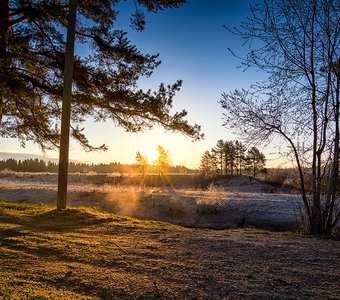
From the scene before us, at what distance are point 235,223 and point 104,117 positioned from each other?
8015 mm

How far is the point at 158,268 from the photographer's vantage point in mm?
3877

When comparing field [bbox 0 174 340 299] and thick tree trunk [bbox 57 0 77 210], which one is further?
thick tree trunk [bbox 57 0 77 210]

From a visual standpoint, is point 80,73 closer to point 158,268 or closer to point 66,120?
point 66,120

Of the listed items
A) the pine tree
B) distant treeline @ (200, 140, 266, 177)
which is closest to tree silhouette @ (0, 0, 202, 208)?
the pine tree

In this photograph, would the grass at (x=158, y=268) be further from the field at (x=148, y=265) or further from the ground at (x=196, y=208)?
the ground at (x=196, y=208)

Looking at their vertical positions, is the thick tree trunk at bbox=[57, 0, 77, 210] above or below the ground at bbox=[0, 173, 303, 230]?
above

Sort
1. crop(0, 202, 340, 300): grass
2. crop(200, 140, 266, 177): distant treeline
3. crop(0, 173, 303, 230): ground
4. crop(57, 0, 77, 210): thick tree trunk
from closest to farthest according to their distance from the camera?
crop(0, 202, 340, 300): grass
crop(57, 0, 77, 210): thick tree trunk
crop(0, 173, 303, 230): ground
crop(200, 140, 266, 177): distant treeline

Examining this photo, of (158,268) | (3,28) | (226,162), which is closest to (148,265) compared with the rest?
(158,268)

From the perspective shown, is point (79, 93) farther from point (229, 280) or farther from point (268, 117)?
point (229, 280)

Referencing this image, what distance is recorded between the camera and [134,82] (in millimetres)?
11500

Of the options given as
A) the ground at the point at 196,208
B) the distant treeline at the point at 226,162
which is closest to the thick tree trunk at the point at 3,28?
the ground at the point at 196,208

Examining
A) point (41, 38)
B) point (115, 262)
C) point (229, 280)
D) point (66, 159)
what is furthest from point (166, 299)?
point (41, 38)

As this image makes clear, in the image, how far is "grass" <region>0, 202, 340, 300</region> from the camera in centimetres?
307

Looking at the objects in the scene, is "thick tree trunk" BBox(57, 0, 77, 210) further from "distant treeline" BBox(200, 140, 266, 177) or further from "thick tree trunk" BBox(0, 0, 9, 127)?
"distant treeline" BBox(200, 140, 266, 177)
